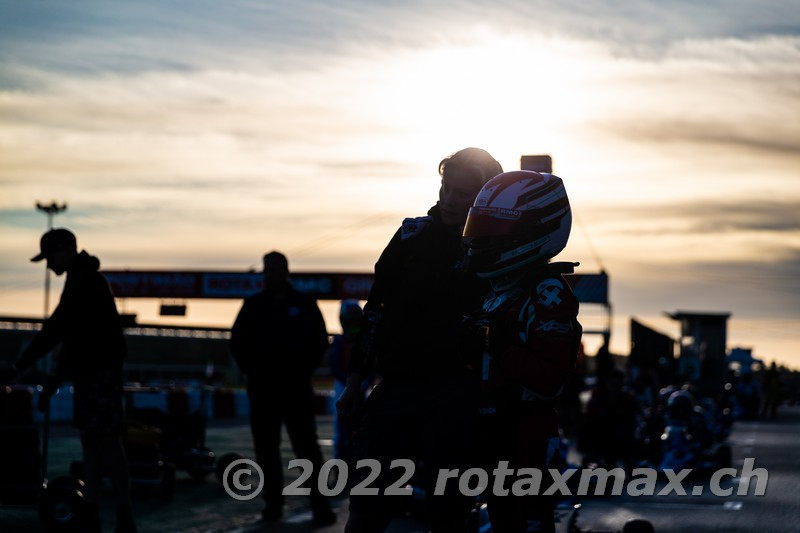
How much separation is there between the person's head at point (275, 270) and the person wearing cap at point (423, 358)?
16.0ft

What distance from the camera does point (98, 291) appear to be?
8461 mm

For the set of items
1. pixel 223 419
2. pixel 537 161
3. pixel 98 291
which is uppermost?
pixel 537 161

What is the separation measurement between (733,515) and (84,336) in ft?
18.2

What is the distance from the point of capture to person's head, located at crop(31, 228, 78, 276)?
8.47 metres

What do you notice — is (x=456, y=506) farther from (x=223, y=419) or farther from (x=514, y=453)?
(x=223, y=419)

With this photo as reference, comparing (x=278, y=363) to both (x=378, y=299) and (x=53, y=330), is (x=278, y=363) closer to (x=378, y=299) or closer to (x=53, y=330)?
(x=53, y=330)

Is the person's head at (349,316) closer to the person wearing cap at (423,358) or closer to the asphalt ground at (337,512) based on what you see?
the asphalt ground at (337,512)

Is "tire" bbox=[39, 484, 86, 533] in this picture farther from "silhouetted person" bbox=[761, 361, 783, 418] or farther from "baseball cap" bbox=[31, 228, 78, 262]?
"silhouetted person" bbox=[761, 361, 783, 418]

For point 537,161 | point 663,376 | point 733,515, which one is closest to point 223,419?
point 663,376

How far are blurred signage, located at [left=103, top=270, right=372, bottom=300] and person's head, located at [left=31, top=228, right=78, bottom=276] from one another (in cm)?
4290

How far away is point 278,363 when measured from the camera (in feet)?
33.5

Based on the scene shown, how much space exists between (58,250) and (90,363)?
71 cm

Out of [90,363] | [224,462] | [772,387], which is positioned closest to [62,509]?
[90,363]

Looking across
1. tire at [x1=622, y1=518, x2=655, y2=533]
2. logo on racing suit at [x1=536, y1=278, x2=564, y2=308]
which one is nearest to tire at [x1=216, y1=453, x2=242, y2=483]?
tire at [x1=622, y1=518, x2=655, y2=533]
